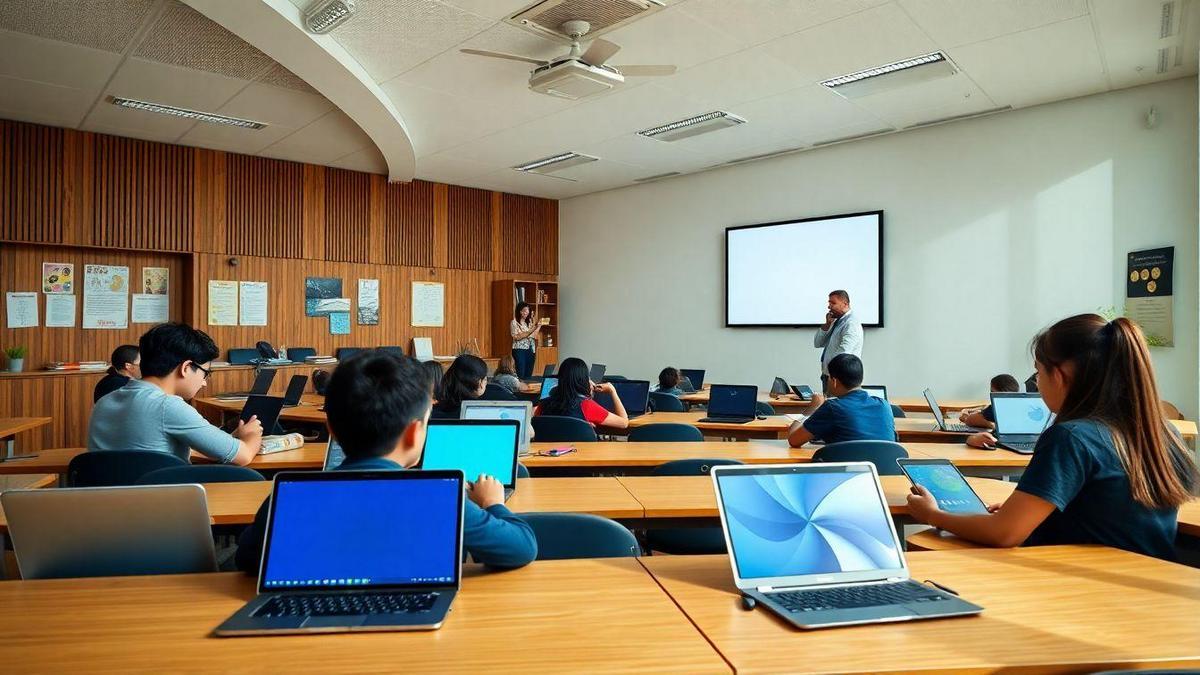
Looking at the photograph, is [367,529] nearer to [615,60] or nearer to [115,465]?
[115,465]

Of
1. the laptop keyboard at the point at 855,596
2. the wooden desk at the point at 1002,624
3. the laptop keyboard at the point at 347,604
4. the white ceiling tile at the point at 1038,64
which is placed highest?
the white ceiling tile at the point at 1038,64

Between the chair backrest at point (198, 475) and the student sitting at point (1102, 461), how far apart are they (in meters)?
2.57

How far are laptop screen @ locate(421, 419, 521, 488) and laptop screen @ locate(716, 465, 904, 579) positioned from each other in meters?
1.21

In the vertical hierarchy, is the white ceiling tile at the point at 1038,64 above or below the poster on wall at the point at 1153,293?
above

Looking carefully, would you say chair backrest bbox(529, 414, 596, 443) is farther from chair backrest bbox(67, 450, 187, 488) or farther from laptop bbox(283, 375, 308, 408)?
laptop bbox(283, 375, 308, 408)

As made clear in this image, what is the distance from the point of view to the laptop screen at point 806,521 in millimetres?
1611

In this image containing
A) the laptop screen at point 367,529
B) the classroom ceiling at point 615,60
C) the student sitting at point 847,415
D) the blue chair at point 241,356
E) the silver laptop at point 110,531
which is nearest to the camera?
the laptop screen at point 367,529

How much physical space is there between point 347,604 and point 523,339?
9.42 metres

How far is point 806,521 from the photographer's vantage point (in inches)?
65.7

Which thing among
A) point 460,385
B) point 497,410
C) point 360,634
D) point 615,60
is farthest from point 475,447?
point 615,60

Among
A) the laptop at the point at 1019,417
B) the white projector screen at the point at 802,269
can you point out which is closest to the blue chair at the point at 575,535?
the laptop at the point at 1019,417

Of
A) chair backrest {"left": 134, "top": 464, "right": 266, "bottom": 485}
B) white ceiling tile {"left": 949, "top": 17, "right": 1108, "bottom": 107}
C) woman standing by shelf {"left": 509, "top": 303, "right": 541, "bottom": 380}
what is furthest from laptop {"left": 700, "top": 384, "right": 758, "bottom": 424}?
woman standing by shelf {"left": 509, "top": 303, "right": 541, "bottom": 380}

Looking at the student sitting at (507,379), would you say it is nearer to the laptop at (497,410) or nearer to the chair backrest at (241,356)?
the laptop at (497,410)

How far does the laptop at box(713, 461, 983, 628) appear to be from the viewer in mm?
1510
